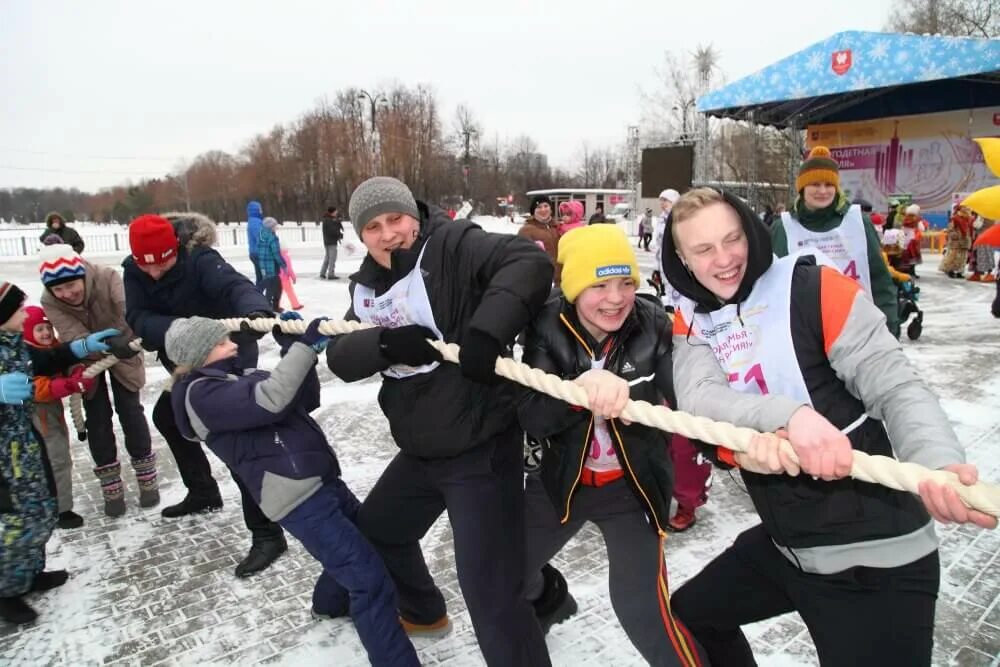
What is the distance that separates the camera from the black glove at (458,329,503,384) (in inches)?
76.3

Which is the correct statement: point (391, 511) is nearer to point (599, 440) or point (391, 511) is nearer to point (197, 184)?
point (599, 440)

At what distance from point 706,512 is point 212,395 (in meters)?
2.85

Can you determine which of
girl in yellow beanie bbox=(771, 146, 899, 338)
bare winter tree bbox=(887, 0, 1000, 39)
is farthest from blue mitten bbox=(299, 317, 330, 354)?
bare winter tree bbox=(887, 0, 1000, 39)

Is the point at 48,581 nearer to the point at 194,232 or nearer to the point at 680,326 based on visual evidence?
the point at 194,232

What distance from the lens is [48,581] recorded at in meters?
3.18

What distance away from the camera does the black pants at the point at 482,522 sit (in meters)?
2.04

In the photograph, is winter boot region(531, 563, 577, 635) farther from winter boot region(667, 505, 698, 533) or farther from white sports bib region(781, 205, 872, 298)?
white sports bib region(781, 205, 872, 298)

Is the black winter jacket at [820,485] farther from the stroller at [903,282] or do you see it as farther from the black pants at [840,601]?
the stroller at [903,282]

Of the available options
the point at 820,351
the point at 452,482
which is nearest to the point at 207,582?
the point at 452,482

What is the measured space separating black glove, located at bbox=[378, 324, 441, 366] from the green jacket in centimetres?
227

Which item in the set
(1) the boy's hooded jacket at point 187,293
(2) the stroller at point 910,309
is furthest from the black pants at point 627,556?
(2) the stroller at point 910,309

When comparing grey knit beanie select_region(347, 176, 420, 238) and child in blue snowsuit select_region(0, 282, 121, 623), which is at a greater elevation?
grey knit beanie select_region(347, 176, 420, 238)

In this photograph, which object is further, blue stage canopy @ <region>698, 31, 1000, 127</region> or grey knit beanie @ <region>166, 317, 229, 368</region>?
blue stage canopy @ <region>698, 31, 1000, 127</region>

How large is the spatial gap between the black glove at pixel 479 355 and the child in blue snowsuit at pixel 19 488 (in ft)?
7.31
